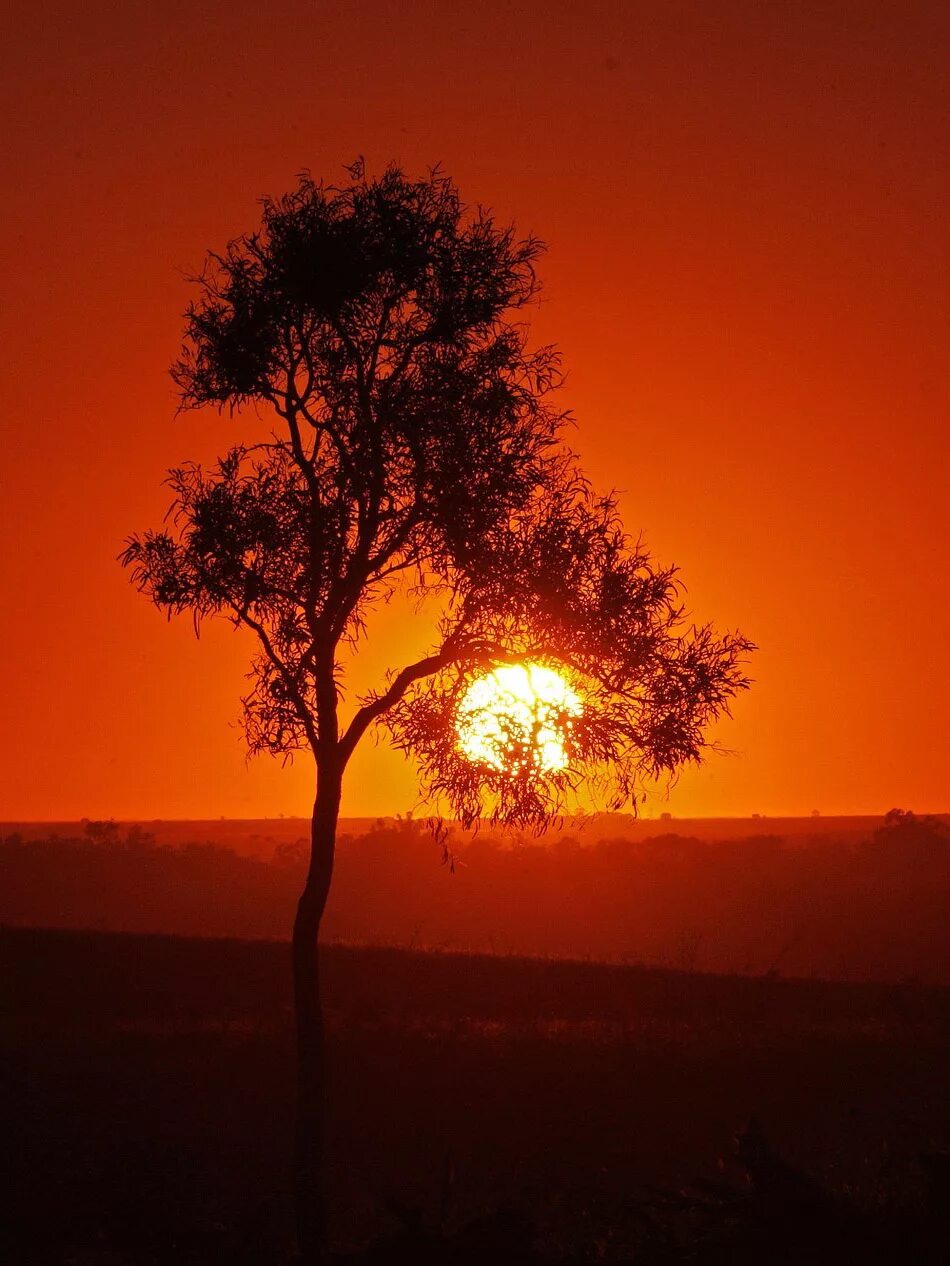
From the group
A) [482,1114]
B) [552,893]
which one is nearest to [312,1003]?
[482,1114]

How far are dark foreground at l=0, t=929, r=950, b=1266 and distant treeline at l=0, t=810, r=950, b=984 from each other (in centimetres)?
4558

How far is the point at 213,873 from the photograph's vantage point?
122 metres

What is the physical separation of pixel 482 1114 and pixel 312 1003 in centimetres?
392

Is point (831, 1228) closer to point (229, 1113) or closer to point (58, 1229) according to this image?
point (58, 1229)

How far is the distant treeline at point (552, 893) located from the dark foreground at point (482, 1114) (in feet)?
150

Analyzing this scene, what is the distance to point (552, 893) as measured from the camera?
104 meters

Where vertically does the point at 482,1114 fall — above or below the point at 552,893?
below

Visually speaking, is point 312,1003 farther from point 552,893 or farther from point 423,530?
point 552,893

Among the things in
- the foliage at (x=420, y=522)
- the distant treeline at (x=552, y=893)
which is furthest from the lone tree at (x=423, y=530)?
the distant treeline at (x=552, y=893)

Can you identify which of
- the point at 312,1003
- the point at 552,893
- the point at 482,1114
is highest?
the point at 312,1003

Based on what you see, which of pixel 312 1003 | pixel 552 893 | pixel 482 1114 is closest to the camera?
pixel 312 1003

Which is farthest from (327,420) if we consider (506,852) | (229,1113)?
(506,852)

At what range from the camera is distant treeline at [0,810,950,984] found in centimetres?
8631

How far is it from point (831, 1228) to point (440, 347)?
15.6 m
